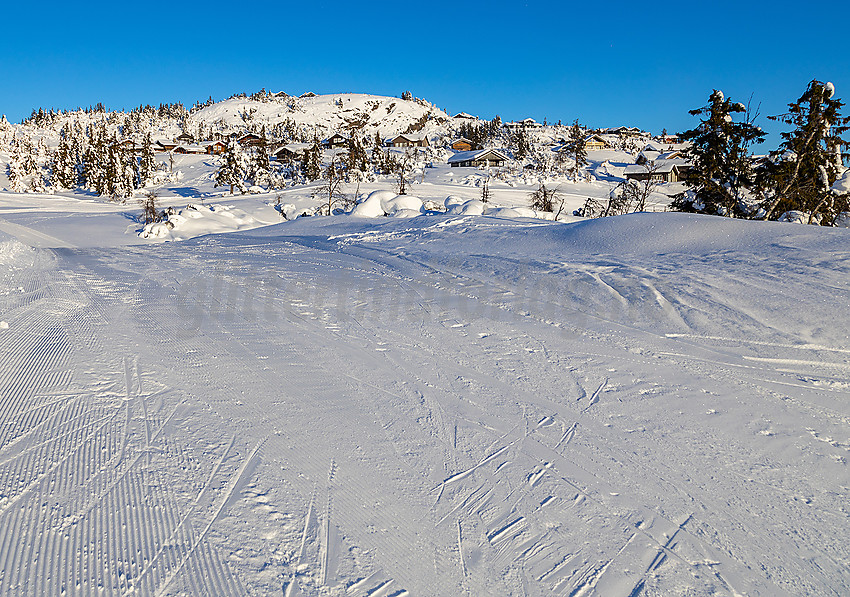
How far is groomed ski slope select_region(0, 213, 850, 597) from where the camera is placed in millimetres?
2559

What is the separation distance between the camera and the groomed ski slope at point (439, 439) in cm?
256

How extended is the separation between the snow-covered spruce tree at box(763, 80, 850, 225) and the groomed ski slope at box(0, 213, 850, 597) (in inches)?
386

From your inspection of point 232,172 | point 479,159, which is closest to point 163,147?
point 232,172

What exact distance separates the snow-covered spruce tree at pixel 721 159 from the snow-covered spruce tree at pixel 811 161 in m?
1.03

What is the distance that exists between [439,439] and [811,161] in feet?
61.3

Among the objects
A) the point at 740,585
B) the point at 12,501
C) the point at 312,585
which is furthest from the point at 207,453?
the point at 740,585

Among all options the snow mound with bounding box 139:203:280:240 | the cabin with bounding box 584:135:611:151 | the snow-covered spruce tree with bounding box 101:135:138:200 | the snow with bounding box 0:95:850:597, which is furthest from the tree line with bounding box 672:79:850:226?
the cabin with bounding box 584:135:611:151

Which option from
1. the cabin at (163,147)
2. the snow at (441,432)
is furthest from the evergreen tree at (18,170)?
the snow at (441,432)

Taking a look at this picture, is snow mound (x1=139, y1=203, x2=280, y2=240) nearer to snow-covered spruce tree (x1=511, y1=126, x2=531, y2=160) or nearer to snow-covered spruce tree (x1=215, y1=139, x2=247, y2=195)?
snow-covered spruce tree (x1=215, y1=139, x2=247, y2=195)

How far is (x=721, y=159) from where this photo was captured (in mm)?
17906

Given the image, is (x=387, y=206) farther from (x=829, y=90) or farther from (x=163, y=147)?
(x=163, y=147)

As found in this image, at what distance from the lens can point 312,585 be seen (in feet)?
7.97

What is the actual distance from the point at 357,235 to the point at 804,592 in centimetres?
1389

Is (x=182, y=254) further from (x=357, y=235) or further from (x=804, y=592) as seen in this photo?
(x=804, y=592)
